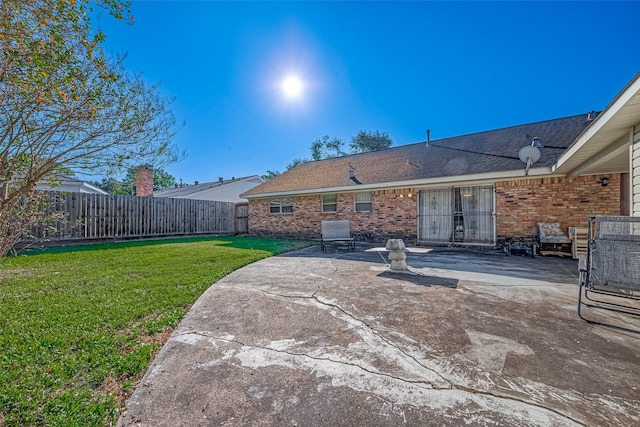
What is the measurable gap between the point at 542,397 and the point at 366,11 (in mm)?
10586

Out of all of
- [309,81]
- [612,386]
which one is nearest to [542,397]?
[612,386]

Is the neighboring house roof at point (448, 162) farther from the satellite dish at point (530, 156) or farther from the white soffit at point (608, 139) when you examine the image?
the white soffit at point (608, 139)

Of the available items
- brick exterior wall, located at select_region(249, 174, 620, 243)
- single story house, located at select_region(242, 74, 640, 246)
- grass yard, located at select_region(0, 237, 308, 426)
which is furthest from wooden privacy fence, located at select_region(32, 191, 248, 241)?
brick exterior wall, located at select_region(249, 174, 620, 243)

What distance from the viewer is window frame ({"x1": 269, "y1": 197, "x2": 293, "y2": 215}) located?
13594mm

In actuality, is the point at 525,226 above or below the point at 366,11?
below

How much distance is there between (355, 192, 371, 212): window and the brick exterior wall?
20cm

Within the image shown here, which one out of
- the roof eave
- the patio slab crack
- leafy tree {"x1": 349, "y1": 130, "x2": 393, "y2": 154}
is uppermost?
leafy tree {"x1": 349, "y1": 130, "x2": 393, "y2": 154}

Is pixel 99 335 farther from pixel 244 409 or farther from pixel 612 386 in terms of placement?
pixel 612 386

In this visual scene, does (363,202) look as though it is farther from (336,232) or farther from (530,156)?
(530,156)

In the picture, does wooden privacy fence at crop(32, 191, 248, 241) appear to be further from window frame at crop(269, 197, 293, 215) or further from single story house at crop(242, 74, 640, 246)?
single story house at crop(242, 74, 640, 246)

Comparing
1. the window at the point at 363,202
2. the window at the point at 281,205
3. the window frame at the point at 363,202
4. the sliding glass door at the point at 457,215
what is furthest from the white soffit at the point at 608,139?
the window at the point at 281,205

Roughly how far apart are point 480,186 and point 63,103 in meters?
10.3

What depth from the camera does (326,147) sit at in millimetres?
32562

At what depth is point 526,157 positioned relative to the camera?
7.73 m
